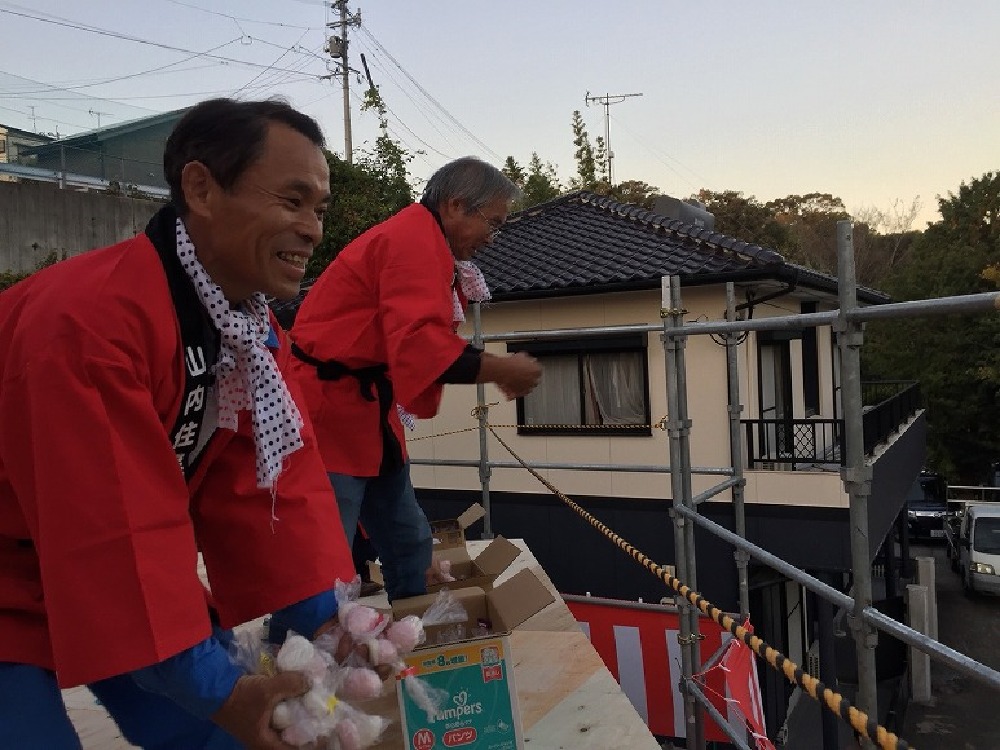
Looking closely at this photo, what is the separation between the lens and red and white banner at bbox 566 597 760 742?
4781mm

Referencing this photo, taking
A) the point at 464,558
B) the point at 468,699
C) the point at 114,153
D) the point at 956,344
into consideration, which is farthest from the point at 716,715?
the point at 956,344

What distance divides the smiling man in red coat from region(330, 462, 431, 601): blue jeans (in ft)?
3.93

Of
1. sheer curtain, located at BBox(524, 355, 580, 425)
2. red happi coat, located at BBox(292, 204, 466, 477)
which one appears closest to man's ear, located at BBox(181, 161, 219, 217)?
red happi coat, located at BBox(292, 204, 466, 477)

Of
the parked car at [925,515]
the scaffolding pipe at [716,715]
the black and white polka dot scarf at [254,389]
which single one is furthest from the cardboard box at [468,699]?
the parked car at [925,515]

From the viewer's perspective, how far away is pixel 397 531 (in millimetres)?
2809

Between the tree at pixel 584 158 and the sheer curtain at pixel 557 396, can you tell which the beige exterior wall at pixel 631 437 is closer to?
the sheer curtain at pixel 557 396

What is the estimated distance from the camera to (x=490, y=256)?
11.7m

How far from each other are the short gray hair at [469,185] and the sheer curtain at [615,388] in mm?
7192

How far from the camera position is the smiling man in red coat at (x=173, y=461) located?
1011 mm

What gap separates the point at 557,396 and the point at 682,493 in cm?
677

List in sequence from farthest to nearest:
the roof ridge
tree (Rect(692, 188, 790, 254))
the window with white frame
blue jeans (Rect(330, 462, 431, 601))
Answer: tree (Rect(692, 188, 790, 254)), the window with white frame, the roof ridge, blue jeans (Rect(330, 462, 431, 601))

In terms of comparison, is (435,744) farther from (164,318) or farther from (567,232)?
(567,232)

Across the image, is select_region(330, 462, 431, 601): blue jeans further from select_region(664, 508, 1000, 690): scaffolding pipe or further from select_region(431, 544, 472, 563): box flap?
select_region(664, 508, 1000, 690): scaffolding pipe

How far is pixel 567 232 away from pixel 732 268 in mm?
3501
